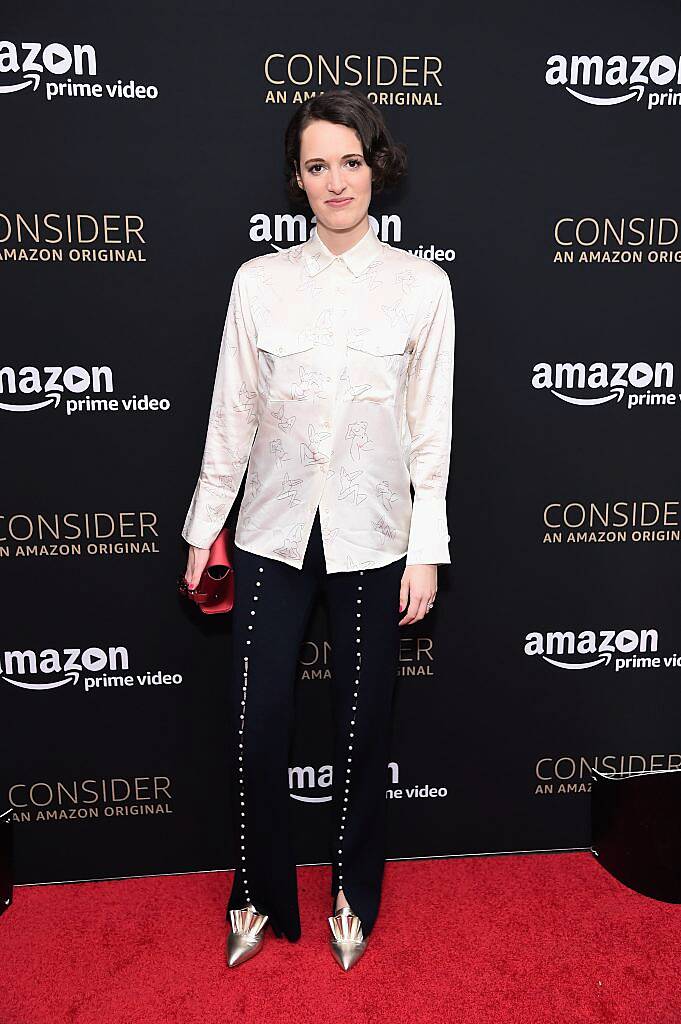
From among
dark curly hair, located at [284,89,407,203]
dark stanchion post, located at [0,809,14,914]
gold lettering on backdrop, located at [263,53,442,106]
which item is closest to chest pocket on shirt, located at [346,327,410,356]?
dark curly hair, located at [284,89,407,203]

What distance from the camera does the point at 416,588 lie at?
206 cm

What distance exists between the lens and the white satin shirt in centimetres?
195

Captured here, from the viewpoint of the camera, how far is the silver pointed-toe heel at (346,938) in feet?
7.05

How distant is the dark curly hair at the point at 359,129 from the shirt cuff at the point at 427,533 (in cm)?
70

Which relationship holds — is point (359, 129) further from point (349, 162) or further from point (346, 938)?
point (346, 938)

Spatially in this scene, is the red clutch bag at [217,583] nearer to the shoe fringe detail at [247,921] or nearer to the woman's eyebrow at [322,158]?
the shoe fringe detail at [247,921]

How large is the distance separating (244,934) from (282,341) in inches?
55.0

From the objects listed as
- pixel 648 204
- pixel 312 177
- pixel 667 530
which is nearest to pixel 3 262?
pixel 312 177

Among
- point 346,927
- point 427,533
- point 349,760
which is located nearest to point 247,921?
point 346,927

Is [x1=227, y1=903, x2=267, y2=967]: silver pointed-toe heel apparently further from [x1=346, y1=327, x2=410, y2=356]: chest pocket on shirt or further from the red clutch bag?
[x1=346, y1=327, x2=410, y2=356]: chest pocket on shirt

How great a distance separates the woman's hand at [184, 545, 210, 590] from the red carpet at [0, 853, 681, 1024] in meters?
0.89

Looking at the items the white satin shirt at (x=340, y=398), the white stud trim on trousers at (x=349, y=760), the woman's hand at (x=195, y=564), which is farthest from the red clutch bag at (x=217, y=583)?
the white stud trim on trousers at (x=349, y=760)

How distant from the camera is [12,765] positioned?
7.93 feet

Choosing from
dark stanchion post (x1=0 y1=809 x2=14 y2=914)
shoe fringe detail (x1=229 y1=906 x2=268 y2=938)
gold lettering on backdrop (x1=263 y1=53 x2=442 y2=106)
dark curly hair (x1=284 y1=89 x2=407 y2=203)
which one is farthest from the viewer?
dark stanchion post (x1=0 y1=809 x2=14 y2=914)
